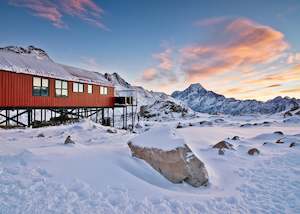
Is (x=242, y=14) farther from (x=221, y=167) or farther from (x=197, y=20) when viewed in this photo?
(x=221, y=167)

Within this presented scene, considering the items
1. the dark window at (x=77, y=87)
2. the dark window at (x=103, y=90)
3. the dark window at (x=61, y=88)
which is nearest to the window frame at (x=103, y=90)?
the dark window at (x=103, y=90)

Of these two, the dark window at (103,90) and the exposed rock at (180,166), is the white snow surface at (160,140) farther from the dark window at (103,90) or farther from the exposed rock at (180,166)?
the dark window at (103,90)

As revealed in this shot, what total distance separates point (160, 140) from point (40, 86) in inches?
671

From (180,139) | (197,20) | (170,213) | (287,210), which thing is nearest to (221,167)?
(180,139)

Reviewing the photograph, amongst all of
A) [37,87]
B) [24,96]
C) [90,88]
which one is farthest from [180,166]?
[90,88]

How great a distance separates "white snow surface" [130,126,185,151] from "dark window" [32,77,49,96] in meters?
15.6

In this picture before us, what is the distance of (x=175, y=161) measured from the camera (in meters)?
7.41

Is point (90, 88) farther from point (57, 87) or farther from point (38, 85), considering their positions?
point (38, 85)

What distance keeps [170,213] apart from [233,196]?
2.21 meters

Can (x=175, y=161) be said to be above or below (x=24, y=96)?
below

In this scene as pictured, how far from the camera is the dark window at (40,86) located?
20.6 m

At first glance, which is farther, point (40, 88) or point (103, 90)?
point (103, 90)

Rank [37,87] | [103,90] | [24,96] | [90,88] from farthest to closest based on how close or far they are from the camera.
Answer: [103,90] < [90,88] < [37,87] < [24,96]

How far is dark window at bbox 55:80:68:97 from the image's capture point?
75.5 ft
